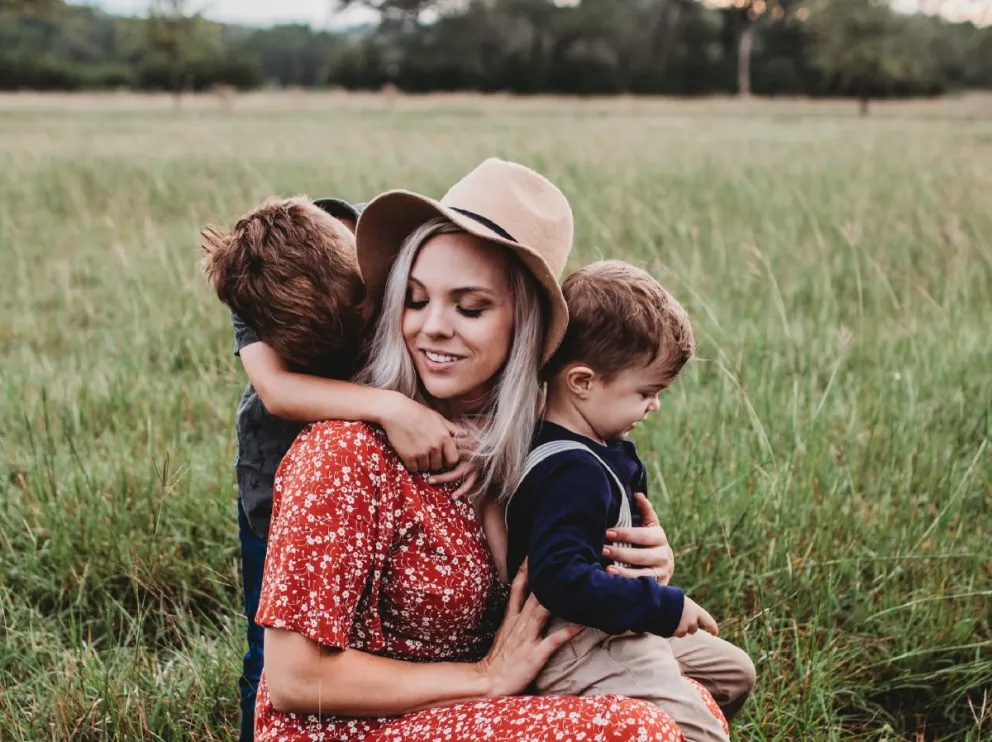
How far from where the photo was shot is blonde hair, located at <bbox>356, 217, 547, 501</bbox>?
5.84ft

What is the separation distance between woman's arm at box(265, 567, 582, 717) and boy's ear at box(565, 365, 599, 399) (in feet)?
1.21

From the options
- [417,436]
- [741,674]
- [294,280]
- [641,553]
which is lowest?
[741,674]

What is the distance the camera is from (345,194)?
308 inches

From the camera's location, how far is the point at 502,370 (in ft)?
6.21

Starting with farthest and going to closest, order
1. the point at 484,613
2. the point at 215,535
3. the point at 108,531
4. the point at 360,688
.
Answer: the point at 215,535 < the point at 108,531 < the point at 484,613 < the point at 360,688

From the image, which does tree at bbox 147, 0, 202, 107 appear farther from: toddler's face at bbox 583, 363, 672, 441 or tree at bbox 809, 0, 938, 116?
toddler's face at bbox 583, 363, 672, 441

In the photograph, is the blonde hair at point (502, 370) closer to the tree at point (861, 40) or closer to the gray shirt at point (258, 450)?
the gray shirt at point (258, 450)

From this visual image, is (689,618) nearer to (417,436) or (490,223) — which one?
(417,436)

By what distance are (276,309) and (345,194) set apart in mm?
6130

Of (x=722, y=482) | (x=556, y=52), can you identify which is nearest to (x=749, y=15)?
(x=556, y=52)

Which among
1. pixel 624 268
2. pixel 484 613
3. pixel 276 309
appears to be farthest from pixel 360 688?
pixel 624 268

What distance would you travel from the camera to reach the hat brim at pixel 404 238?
69.1 inches

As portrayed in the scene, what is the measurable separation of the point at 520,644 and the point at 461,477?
1.04 ft

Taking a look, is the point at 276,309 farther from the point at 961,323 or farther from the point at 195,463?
the point at 961,323
